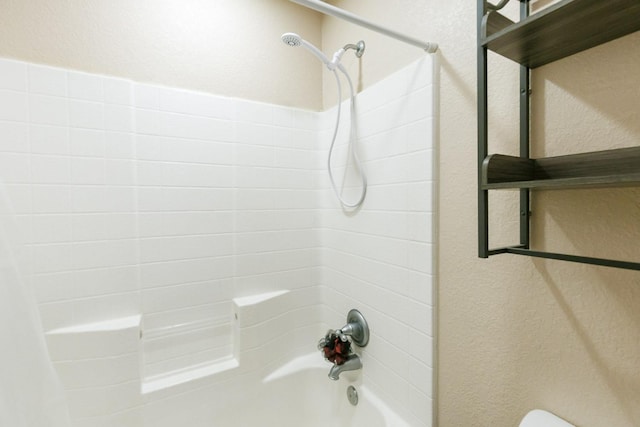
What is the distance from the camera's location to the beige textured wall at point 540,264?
2.09 ft

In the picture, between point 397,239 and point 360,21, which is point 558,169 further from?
point 360,21

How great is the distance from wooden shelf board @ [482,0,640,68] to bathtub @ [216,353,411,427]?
1.29 metres

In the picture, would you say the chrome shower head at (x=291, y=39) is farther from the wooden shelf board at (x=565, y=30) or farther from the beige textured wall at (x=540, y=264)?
the wooden shelf board at (x=565, y=30)

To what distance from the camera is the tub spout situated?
129cm

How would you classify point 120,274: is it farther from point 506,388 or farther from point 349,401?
point 506,388

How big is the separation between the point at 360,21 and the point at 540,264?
2.74ft

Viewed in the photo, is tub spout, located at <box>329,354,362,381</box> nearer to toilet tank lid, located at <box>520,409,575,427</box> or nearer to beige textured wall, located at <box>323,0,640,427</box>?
beige textured wall, located at <box>323,0,640,427</box>

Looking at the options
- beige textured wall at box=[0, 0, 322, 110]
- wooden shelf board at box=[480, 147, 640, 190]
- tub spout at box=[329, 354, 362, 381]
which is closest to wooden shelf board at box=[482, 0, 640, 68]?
wooden shelf board at box=[480, 147, 640, 190]

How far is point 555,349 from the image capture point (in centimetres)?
74

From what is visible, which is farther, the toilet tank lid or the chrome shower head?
the chrome shower head

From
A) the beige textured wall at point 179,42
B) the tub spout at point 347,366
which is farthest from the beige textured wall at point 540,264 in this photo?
the beige textured wall at point 179,42

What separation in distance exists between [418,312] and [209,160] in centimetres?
106

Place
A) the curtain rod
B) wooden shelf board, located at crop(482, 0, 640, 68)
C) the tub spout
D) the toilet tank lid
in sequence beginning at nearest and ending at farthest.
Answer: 1. wooden shelf board, located at crop(482, 0, 640, 68)
2. the toilet tank lid
3. the curtain rod
4. the tub spout

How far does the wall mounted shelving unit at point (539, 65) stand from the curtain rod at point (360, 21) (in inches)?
10.3
